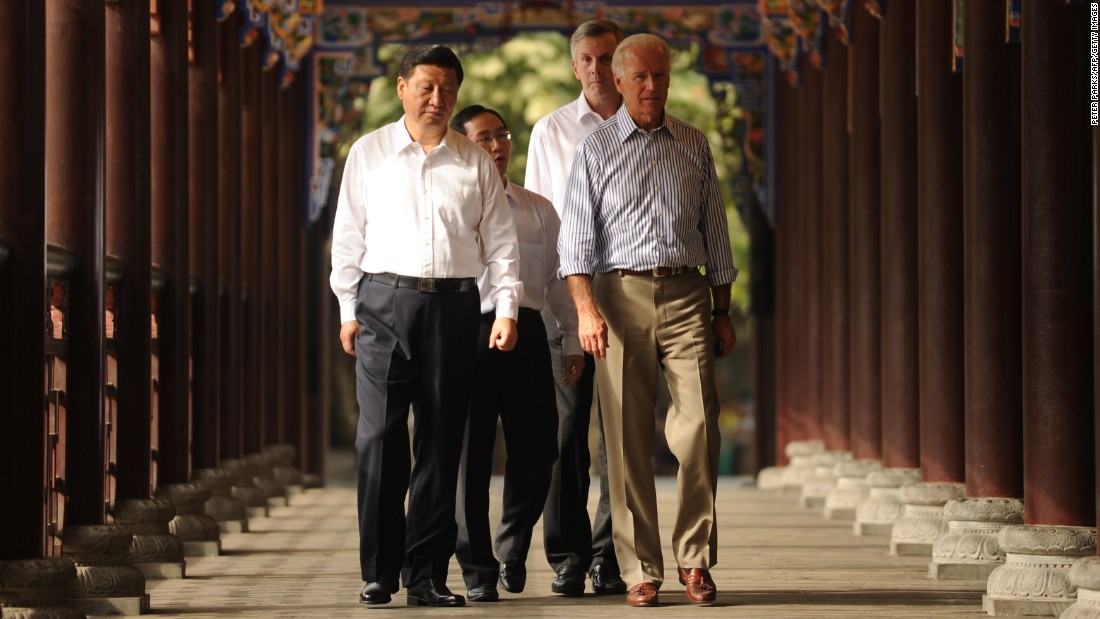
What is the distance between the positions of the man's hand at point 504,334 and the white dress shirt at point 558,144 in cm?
85

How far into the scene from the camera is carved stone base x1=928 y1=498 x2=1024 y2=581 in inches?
293

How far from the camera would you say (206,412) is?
10523mm

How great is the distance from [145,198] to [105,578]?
1.98 meters

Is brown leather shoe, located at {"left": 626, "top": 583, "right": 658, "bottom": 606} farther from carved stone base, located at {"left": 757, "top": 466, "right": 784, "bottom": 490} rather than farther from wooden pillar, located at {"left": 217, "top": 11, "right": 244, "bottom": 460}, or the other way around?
carved stone base, located at {"left": 757, "top": 466, "right": 784, "bottom": 490}

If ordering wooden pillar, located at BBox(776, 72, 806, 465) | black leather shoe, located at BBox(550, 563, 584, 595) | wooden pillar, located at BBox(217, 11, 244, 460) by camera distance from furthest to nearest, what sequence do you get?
wooden pillar, located at BBox(776, 72, 806, 465) < wooden pillar, located at BBox(217, 11, 244, 460) < black leather shoe, located at BBox(550, 563, 584, 595)

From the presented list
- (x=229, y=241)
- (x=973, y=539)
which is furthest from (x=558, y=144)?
(x=229, y=241)

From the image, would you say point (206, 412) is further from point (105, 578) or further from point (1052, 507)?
point (1052, 507)

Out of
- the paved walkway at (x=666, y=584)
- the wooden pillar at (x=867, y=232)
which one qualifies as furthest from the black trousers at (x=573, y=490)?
the wooden pillar at (x=867, y=232)

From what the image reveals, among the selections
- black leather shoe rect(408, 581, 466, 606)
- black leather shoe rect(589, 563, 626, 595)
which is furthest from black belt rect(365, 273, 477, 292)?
black leather shoe rect(589, 563, 626, 595)

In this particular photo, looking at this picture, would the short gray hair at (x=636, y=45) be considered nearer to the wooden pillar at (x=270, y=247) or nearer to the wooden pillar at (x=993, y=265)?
the wooden pillar at (x=993, y=265)

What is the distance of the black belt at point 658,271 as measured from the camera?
6207 millimetres

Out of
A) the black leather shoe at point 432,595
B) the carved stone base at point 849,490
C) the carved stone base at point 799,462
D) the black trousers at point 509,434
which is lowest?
the carved stone base at point 799,462

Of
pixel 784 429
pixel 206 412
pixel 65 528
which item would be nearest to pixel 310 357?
pixel 784 429

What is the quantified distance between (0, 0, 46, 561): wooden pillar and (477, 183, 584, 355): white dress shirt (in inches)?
59.6
